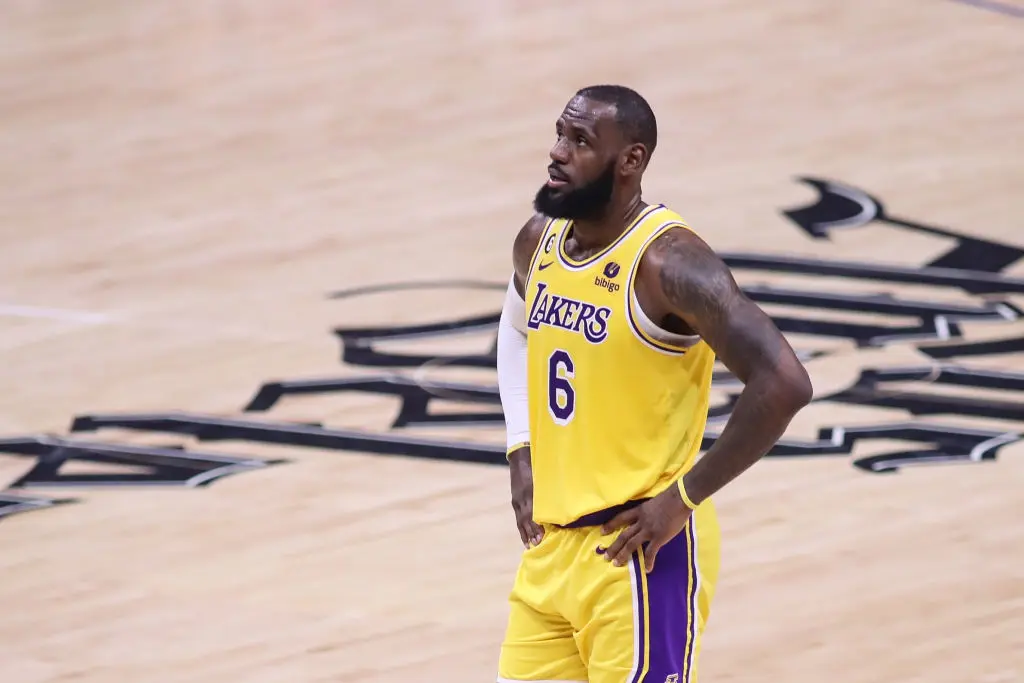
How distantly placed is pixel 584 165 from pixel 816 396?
13.3 ft

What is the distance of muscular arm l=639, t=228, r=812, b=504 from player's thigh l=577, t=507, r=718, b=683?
0.24 m

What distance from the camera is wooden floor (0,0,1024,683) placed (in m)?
5.74

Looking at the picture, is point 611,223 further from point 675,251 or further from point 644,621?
point 644,621

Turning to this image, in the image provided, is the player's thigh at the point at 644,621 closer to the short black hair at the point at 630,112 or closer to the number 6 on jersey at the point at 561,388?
the number 6 on jersey at the point at 561,388

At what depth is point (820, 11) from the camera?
1242 cm

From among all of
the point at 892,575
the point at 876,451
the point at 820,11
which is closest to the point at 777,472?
the point at 876,451

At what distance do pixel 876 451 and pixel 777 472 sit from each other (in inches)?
17.2

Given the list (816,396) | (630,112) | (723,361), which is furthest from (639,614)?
(816,396)

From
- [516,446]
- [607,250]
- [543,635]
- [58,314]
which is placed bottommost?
[58,314]

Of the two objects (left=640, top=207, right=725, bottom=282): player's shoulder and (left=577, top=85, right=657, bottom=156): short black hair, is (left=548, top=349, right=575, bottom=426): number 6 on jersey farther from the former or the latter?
(left=577, top=85, right=657, bottom=156): short black hair

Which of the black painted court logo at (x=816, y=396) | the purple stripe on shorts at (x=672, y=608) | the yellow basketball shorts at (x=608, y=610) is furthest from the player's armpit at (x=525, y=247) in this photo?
the black painted court logo at (x=816, y=396)

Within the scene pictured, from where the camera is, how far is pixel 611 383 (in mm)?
3535

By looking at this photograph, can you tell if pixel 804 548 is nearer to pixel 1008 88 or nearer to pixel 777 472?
pixel 777 472

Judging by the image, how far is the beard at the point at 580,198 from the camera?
351cm
